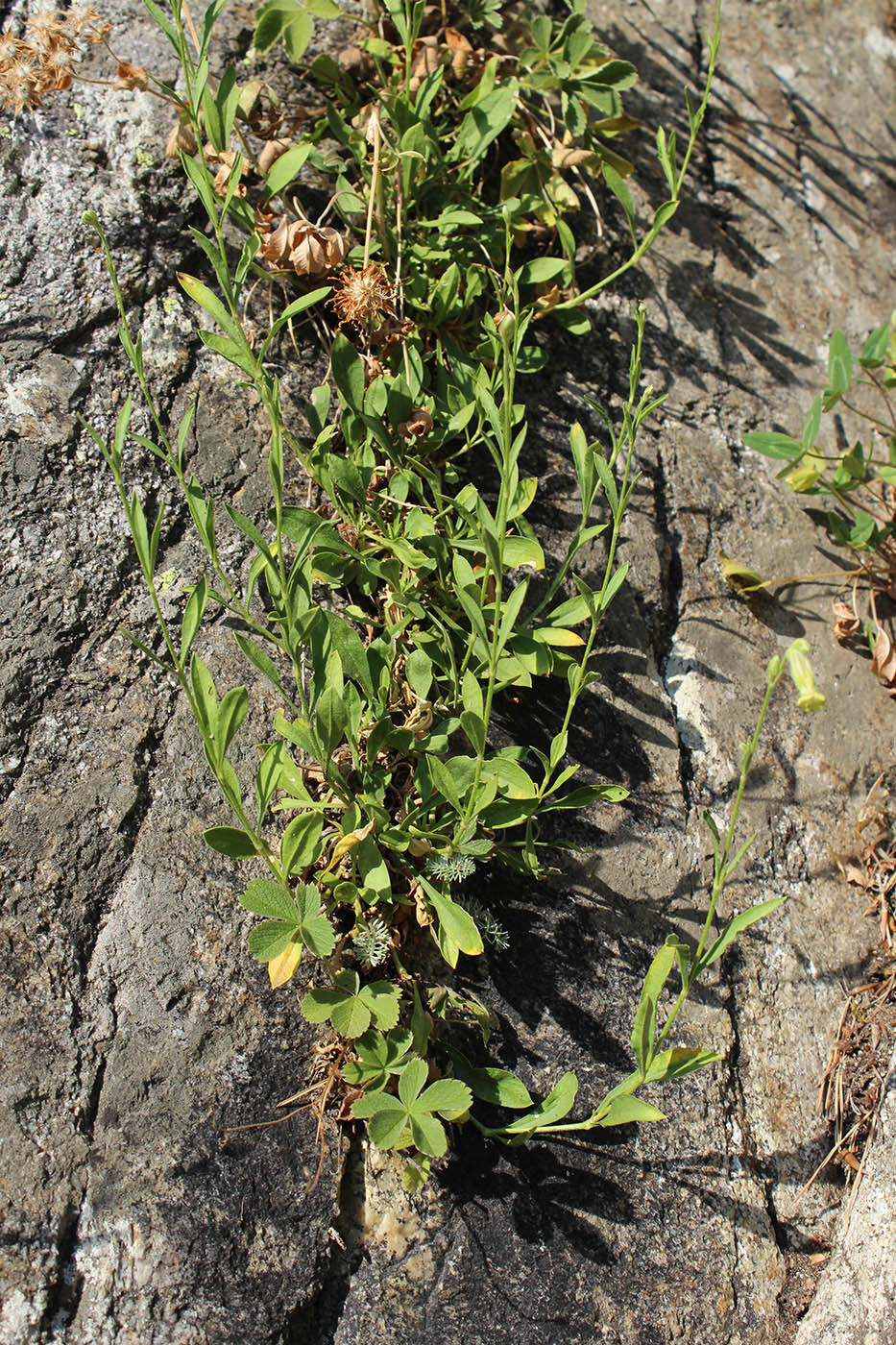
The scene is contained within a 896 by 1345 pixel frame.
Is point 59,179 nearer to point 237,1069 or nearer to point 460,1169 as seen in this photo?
point 237,1069

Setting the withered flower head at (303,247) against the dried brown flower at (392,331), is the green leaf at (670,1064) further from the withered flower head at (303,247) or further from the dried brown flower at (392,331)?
the withered flower head at (303,247)

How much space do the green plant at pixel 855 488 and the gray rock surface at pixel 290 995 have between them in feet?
0.20

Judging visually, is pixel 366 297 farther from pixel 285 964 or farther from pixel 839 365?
pixel 285 964

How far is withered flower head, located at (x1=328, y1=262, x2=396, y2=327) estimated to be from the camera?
184 centimetres

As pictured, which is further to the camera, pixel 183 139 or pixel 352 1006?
pixel 183 139

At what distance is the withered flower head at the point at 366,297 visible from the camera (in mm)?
1845

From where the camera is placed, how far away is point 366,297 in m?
1.84

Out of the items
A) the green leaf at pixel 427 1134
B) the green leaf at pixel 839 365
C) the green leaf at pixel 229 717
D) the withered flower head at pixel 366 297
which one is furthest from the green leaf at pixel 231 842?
the green leaf at pixel 839 365

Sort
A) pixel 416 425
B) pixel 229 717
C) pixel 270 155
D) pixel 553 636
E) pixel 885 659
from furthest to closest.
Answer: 1. pixel 885 659
2. pixel 270 155
3. pixel 416 425
4. pixel 553 636
5. pixel 229 717

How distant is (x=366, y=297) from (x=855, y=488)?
115 cm

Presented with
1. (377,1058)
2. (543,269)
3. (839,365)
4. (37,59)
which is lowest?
(377,1058)

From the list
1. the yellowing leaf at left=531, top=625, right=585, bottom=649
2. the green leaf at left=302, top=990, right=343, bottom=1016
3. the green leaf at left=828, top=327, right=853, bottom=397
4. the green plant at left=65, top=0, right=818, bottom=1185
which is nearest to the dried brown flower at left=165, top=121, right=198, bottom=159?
the green plant at left=65, top=0, right=818, bottom=1185

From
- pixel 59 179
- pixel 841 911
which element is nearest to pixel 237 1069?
pixel 841 911

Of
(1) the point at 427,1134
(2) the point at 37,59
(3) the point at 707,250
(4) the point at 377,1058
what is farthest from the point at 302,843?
(3) the point at 707,250
